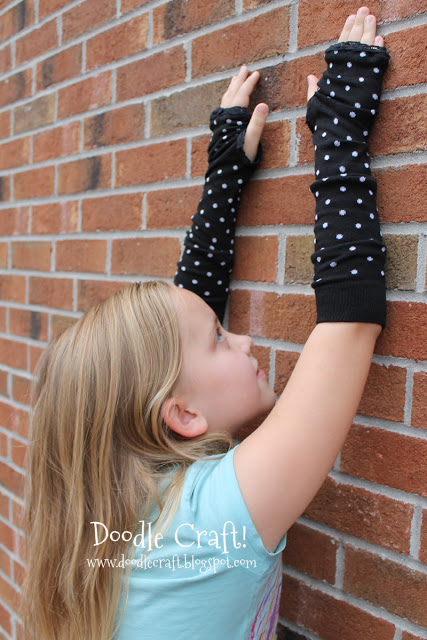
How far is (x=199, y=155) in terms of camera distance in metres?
1.50

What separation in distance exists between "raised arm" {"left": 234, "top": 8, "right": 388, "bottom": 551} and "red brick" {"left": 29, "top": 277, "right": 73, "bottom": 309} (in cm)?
114

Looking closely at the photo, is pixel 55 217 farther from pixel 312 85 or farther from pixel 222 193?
pixel 312 85

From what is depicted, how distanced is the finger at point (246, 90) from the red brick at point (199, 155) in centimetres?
15

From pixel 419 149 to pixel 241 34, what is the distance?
0.62 meters

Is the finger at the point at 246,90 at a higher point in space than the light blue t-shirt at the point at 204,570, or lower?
higher

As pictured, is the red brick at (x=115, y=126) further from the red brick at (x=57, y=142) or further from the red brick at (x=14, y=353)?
the red brick at (x=14, y=353)

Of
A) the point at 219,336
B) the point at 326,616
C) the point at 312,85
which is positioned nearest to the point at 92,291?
the point at 219,336

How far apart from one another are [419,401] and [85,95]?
1539 millimetres

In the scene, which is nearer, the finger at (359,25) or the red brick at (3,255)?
the finger at (359,25)

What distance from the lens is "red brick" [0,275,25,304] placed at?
2.21 meters

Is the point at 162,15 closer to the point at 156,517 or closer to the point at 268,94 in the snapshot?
the point at 268,94

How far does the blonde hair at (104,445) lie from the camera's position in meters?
1.16

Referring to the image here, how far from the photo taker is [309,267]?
126 centimetres

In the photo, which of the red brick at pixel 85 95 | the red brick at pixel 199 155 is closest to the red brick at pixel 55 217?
the red brick at pixel 85 95
